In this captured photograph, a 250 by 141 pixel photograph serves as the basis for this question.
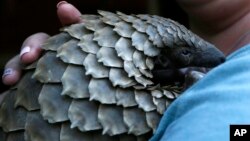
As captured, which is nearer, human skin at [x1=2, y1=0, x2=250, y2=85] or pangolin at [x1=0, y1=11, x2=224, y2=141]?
pangolin at [x1=0, y1=11, x2=224, y2=141]

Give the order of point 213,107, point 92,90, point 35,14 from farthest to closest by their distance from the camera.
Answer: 1. point 35,14
2. point 92,90
3. point 213,107

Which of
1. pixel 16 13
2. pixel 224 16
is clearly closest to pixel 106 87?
pixel 224 16

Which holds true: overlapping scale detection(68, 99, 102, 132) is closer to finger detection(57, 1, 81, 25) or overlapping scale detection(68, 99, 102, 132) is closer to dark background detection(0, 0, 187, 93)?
finger detection(57, 1, 81, 25)

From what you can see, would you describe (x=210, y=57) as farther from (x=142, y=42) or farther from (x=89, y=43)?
(x=89, y=43)

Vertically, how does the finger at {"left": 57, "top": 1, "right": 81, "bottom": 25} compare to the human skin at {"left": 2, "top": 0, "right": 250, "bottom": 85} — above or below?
above

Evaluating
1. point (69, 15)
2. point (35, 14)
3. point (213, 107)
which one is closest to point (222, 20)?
point (69, 15)

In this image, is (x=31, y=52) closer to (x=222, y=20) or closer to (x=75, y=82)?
(x=75, y=82)

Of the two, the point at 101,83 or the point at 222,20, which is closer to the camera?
the point at 101,83

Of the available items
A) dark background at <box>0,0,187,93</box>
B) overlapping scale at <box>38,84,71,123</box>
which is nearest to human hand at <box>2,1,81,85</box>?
overlapping scale at <box>38,84,71,123</box>
